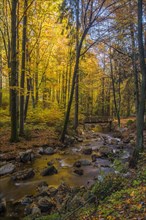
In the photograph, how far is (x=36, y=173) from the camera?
28.1 feet

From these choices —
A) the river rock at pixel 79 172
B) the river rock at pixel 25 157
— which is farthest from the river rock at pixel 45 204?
the river rock at pixel 25 157

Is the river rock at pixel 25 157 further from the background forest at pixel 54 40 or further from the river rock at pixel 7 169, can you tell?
the background forest at pixel 54 40

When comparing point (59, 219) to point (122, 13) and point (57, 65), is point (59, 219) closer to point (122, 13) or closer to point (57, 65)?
point (122, 13)

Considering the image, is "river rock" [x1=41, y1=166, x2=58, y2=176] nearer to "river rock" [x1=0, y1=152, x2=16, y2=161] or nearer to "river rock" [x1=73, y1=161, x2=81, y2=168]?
"river rock" [x1=73, y1=161, x2=81, y2=168]

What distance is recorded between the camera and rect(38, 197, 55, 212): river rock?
5.60 meters

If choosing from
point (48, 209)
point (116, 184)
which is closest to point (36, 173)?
point (48, 209)

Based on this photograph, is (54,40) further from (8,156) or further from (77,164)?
(77,164)

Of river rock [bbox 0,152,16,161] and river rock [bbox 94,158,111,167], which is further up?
river rock [bbox 0,152,16,161]

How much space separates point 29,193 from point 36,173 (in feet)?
5.72

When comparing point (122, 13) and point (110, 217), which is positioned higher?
point (122, 13)

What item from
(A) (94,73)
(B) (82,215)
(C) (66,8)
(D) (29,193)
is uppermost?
(C) (66,8)

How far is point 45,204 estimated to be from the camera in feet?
18.8

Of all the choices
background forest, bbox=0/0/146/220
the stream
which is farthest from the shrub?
the stream

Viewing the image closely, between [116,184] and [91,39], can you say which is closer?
[116,184]
